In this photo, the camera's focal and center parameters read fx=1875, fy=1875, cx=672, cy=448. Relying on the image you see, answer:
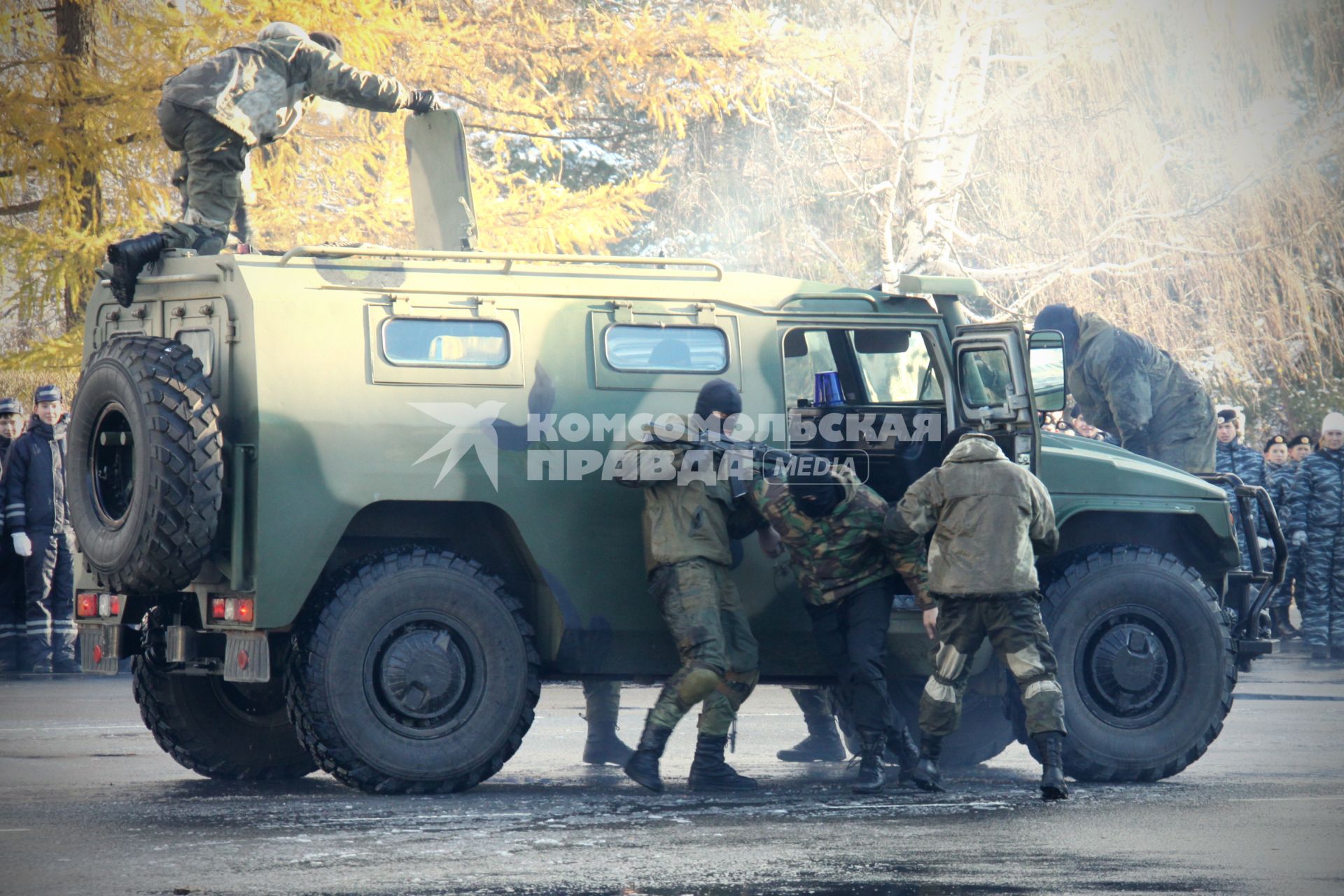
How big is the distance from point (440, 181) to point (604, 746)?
340 cm

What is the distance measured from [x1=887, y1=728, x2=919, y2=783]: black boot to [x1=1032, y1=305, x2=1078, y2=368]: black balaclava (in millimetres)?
2764

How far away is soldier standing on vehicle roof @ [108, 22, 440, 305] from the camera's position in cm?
989

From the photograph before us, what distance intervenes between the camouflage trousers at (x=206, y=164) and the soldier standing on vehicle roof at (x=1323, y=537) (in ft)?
→ 36.5

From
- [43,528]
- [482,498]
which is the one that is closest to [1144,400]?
[482,498]

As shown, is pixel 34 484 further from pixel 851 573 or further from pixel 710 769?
pixel 851 573

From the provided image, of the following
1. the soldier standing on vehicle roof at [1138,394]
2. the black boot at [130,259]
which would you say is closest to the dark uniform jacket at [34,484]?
the black boot at [130,259]

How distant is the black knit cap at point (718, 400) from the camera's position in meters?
8.95

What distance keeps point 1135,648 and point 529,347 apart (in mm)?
3464

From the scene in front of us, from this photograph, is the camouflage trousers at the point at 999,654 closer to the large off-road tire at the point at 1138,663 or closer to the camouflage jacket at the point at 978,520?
the camouflage jacket at the point at 978,520

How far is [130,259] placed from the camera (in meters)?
9.00

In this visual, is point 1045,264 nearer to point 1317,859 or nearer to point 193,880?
point 1317,859

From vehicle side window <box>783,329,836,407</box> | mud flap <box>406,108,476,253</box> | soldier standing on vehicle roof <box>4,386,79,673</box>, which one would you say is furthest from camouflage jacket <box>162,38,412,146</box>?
soldier standing on vehicle roof <box>4,386,79,673</box>

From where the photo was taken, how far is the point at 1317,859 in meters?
7.22

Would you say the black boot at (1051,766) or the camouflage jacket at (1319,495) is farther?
the camouflage jacket at (1319,495)
